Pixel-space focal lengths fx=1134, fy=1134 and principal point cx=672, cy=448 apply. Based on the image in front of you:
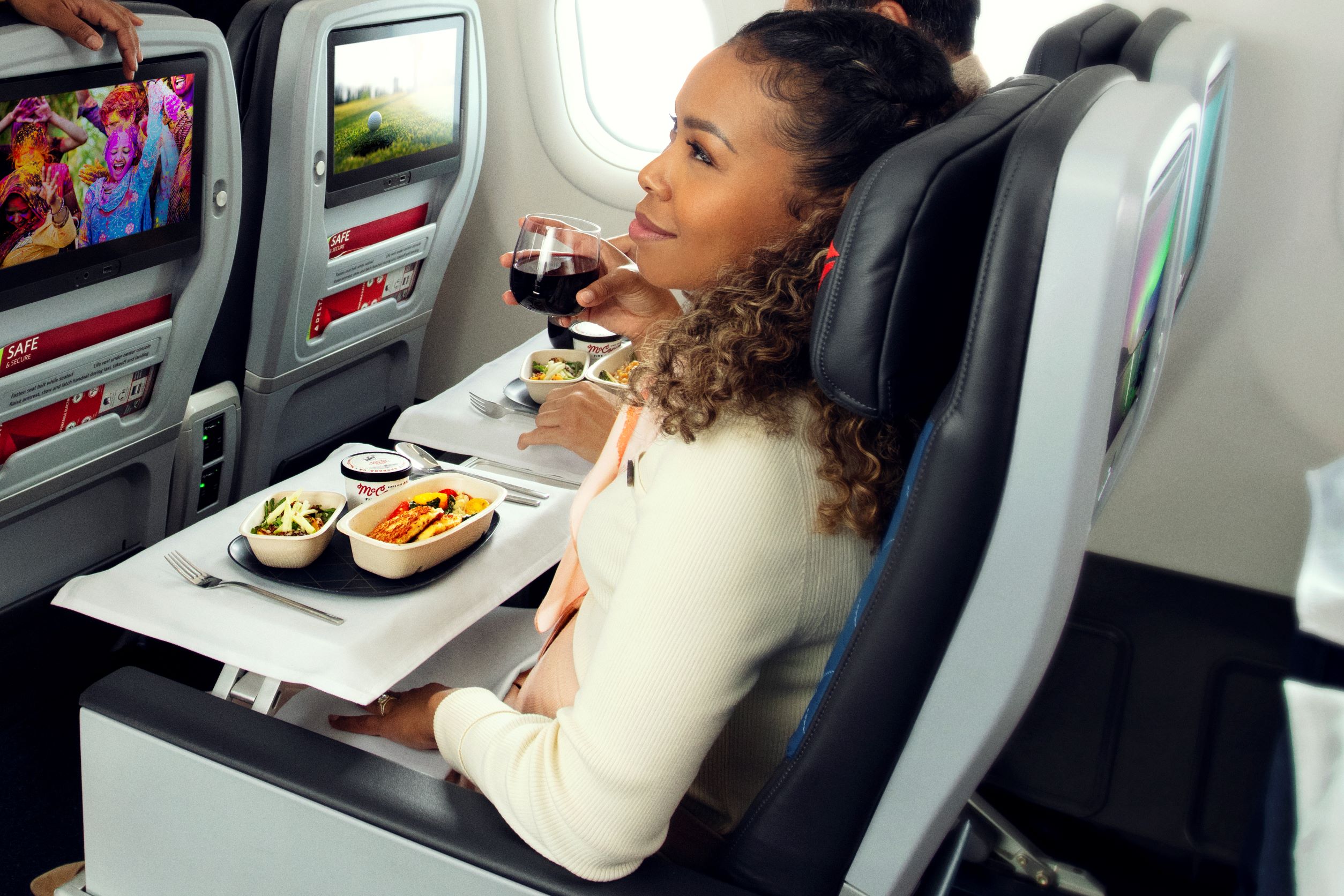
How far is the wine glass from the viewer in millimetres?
1616

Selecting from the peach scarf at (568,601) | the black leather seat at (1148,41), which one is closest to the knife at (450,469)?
the peach scarf at (568,601)

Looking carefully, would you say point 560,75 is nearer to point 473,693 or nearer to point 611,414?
point 611,414

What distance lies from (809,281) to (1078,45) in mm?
1158

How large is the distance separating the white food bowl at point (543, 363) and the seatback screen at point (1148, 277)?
3.56ft

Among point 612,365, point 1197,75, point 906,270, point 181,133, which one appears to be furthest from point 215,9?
point 906,270

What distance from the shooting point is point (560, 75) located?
3297 mm

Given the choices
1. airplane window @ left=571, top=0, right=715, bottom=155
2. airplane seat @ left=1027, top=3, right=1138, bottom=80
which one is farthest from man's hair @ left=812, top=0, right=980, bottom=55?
airplane window @ left=571, top=0, right=715, bottom=155

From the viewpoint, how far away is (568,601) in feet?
4.69

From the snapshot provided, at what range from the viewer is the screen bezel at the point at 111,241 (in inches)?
69.3

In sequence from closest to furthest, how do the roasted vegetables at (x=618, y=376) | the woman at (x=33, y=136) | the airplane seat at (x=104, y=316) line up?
the woman at (x=33, y=136), the airplane seat at (x=104, y=316), the roasted vegetables at (x=618, y=376)

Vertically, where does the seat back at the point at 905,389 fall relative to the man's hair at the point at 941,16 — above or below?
below

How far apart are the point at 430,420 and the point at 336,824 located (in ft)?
3.39

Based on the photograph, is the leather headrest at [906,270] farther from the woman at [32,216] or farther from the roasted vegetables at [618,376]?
the woman at [32,216]

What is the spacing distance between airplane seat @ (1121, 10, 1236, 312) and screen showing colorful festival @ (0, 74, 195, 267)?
1608 millimetres
